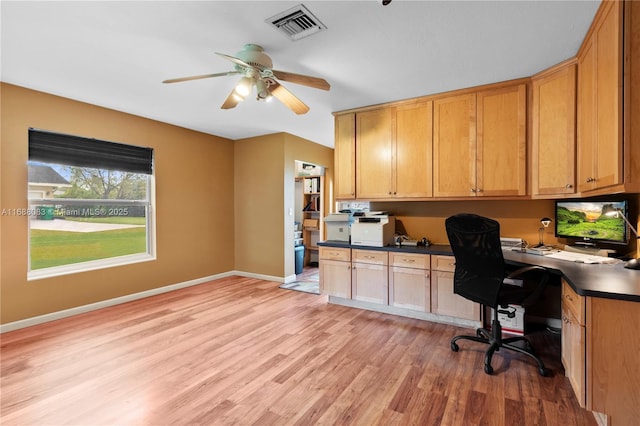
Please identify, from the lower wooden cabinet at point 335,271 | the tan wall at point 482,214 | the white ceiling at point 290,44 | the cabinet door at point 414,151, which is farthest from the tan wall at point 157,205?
the cabinet door at point 414,151

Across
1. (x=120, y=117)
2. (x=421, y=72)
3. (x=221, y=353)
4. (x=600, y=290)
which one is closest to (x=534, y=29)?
(x=421, y=72)

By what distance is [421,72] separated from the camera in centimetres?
274

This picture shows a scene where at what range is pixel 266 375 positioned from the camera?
2199mm

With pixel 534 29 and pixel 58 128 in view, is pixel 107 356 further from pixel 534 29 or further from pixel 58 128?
pixel 534 29

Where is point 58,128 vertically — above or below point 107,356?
above

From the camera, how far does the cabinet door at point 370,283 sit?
11.2ft

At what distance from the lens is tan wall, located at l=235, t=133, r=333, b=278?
193 inches

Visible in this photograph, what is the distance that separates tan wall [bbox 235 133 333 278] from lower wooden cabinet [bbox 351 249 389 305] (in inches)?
63.4

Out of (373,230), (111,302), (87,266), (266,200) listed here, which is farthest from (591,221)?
(87,266)

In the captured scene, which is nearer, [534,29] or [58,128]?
[534,29]

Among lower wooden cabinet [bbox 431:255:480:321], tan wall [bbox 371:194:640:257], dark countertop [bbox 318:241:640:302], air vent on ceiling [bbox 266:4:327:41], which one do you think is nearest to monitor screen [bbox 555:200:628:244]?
tan wall [bbox 371:194:640:257]

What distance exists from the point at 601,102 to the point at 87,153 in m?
4.92

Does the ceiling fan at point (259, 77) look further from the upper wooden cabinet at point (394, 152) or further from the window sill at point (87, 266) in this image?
the window sill at point (87, 266)

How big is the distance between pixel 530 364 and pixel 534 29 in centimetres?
249
